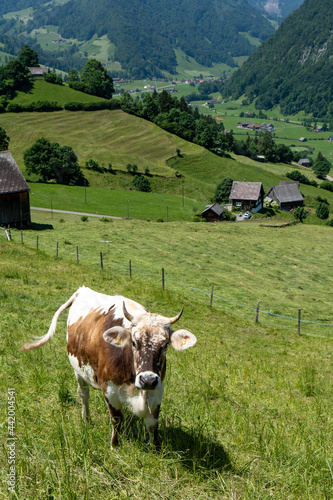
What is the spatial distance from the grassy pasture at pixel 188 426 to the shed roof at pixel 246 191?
3507 inches

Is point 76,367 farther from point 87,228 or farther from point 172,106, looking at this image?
point 172,106

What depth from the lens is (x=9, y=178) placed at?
158 ft

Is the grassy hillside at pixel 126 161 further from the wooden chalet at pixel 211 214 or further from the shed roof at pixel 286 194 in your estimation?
the shed roof at pixel 286 194

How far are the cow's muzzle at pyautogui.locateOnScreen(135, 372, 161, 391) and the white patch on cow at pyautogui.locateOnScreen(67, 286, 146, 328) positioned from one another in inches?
58.8

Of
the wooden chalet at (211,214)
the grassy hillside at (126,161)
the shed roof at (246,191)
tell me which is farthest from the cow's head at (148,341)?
A: the shed roof at (246,191)

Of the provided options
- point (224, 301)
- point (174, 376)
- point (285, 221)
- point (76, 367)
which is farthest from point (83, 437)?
point (285, 221)

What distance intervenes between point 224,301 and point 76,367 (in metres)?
20.0

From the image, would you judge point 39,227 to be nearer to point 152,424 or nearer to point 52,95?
point 152,424

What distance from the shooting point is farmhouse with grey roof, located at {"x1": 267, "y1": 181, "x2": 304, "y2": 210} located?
115375 mm

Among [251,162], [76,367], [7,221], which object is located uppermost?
[76,367]

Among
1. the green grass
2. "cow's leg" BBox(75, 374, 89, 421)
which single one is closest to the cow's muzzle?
"cow's leg" BBox(75, 374, 89, 421)

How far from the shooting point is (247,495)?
5102mm

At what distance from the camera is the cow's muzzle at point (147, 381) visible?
5512 millimetres

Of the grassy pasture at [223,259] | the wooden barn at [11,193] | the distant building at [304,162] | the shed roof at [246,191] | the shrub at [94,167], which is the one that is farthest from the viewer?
the distant building at [304,162]
